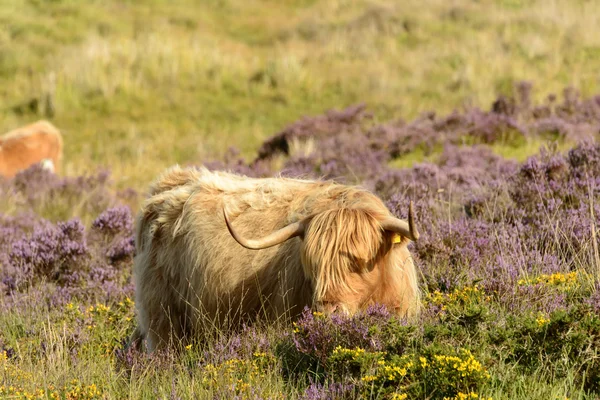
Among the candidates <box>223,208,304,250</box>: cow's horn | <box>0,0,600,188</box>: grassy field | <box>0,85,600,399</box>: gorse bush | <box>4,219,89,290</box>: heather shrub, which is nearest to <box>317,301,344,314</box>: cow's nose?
<box>0,85,600,399</box>: gorse bush

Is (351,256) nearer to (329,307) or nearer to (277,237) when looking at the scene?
(329,307)

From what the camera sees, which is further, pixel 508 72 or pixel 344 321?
pixel 508 72

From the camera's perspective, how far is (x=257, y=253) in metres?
5.16

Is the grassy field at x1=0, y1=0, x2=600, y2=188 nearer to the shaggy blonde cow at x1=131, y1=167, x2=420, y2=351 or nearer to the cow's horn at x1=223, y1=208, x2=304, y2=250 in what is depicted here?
the shaggy blonde cow at x1=131, y1=167, x2=420, y2=351

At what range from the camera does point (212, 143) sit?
16.4m

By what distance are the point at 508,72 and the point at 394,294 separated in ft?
46.9

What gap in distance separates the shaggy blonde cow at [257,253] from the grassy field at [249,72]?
318 inches

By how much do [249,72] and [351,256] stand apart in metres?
16.5

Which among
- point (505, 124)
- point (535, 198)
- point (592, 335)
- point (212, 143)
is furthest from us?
point (212, 143)

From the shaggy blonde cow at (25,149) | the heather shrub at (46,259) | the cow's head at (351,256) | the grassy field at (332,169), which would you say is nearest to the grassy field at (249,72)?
the grassy field at (332,169)

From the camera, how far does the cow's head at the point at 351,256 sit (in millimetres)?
4473

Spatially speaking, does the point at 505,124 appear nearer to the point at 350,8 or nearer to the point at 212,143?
the point at 212,143

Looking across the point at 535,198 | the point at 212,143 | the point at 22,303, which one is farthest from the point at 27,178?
the point at 535,198

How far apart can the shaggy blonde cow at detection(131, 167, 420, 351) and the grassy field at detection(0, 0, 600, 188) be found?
8.07 m
